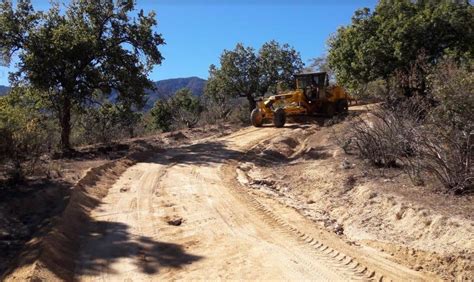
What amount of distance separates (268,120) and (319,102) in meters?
2.93

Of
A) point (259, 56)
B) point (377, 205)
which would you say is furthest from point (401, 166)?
point (259, 56)

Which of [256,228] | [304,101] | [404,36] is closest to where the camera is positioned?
[256,228]

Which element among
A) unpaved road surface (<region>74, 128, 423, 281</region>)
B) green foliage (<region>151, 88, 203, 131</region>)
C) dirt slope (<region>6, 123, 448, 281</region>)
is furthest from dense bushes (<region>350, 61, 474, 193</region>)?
green foliage (<region>151, 88, 203, 131</region>)

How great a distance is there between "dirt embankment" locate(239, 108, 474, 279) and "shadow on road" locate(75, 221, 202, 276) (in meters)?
2.99

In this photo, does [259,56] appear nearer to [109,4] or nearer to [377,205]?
[109,4]

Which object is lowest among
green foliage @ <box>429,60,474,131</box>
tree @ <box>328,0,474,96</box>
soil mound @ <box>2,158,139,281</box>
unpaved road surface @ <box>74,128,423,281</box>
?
unpaved road surface @ <box>74,128,423,281</box>

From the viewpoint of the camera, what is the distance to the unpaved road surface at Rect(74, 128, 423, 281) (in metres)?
6.68

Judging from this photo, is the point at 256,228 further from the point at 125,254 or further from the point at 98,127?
the point at 98,127

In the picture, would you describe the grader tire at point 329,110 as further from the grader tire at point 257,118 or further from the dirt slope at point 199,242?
the dirt slope at point 199,242

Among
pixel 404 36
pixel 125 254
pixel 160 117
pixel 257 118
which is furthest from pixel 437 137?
pixel 160 117

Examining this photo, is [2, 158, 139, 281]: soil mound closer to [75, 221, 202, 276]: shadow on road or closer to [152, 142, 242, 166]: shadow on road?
[75, 221, 202, 276]: shadow on road

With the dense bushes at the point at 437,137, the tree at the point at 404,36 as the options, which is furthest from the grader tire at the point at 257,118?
the dense bushes at the point at 437,137

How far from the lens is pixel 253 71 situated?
35.1 m

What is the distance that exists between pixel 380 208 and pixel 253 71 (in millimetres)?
26657
